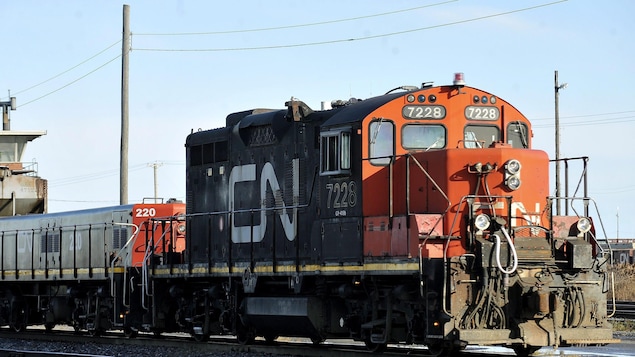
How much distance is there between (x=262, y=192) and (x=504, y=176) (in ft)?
15.7

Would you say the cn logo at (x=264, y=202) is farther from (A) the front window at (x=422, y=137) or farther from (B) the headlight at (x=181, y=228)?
(B) the headlight at (x=181, y=228)

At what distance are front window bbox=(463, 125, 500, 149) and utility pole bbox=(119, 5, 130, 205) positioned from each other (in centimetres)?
1339

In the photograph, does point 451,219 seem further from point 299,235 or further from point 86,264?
point 86,264

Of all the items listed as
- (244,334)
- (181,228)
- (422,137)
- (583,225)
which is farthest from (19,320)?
(583,225)

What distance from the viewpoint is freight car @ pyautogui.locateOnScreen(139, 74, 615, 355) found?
13.5 metres

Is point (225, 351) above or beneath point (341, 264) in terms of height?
beneath

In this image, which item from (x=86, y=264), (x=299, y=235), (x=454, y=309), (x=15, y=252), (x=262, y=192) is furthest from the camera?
(x=15, y=252)

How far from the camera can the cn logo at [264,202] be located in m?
16.6

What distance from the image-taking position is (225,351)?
17297 mm

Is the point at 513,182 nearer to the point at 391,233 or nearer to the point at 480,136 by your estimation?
the point at 480,136

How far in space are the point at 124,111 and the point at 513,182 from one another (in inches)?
621

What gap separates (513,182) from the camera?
14.1 m

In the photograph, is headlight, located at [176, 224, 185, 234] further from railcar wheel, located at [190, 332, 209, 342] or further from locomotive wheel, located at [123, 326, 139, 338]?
railcar wheel, located at [190, 332, 209, 342]

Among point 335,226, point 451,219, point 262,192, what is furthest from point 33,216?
→ point 451,219
